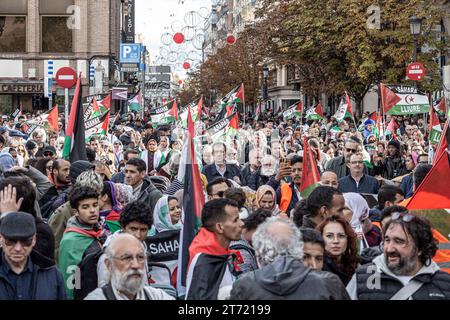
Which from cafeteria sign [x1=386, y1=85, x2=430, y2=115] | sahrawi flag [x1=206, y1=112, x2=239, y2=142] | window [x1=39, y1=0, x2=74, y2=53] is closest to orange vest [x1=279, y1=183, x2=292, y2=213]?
sahrawi flag [x1=206, y1=112, x2=239, y2=142]

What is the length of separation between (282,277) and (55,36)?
5034cm

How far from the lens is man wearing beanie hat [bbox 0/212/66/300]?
222 inches

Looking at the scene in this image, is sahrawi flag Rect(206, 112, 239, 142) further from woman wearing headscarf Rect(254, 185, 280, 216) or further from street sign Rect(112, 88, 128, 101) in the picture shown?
street sign Rect(112, 88, 128, 101)

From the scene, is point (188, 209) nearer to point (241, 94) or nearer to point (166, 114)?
point (241, 94)

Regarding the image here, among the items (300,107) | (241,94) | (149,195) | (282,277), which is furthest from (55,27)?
(282,277)

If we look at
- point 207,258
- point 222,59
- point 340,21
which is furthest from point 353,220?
point 222,59

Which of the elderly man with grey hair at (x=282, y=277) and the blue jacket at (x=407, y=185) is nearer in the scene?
the elderly man with grey hair at (x=282, y=277)

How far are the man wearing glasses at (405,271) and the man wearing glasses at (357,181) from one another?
5274 mm

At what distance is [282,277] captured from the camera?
466 cm

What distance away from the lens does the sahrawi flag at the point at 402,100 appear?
60.8ft

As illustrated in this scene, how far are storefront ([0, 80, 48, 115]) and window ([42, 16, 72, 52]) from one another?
2181 mm

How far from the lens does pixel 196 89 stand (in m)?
86.8

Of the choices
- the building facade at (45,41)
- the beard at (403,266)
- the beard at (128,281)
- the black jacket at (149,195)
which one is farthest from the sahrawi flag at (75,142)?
the building facade at (45,41)

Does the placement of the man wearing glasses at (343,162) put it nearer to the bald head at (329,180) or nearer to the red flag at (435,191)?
the bald head at (329,180)
